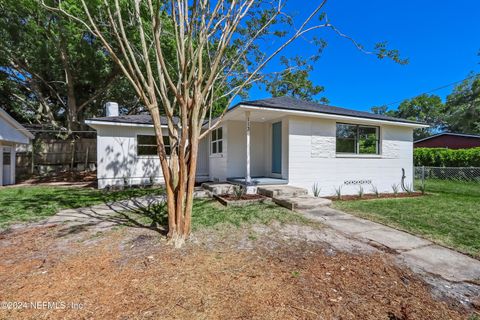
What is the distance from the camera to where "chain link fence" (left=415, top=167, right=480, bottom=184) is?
11367 mm

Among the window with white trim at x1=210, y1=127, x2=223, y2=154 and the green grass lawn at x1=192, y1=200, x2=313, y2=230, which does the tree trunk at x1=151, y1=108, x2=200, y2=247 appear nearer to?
the green grass lawn at x1=192, y1=200, x2=313, y2=230

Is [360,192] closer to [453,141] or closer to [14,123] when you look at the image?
[14,123]

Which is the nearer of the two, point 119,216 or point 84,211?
point 119,216

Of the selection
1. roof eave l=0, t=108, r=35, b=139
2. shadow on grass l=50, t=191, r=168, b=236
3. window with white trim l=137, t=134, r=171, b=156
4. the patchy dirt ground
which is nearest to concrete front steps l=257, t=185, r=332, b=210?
the patchy dirt ground

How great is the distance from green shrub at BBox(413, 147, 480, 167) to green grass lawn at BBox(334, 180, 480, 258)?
6.92m

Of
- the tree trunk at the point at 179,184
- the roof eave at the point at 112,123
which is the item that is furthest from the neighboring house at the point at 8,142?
the tree trunk at the point at 179,184

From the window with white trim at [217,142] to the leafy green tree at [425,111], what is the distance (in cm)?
3362

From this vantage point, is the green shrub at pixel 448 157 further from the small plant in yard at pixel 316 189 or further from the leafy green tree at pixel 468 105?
the small plant in yard at pixel 316 189

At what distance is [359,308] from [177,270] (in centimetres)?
188

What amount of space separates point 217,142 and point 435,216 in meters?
7.52

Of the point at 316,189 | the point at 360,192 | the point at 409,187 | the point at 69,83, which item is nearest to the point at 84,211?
the point at 316,189

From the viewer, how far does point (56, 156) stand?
48.5 feet

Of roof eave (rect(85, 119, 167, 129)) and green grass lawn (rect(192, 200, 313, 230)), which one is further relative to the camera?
roof eave (rect(85, 119, 167, 129))

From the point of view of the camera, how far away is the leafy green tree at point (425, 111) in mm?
32522
